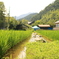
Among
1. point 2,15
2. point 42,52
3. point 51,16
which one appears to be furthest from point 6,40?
point 51,16

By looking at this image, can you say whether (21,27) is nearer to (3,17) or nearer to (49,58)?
(3,17)

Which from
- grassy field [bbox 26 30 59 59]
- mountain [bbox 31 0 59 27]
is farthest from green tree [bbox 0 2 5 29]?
grassy field [bbox 26 30 59 59]

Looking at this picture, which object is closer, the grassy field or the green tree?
the grassy field

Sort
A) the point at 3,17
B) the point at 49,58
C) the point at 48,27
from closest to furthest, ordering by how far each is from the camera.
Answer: the point at 49,58, the point at 3,17, the point at 48,27

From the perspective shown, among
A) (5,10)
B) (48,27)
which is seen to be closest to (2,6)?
(5,10)

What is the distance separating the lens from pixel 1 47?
5.14m

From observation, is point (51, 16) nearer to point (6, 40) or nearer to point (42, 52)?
point (6, 40)

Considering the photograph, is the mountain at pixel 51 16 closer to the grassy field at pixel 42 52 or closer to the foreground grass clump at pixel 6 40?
the foreground grass clump at pixel 6 40

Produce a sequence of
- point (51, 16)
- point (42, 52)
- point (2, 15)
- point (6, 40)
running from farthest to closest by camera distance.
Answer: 1. point (51, 16)
2. point (2, 15)
3. point (6, 40)
4. point (42, 52)

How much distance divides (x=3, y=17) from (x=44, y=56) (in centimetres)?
3285

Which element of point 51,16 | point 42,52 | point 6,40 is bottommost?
point 42,52

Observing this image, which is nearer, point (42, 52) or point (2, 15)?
point (42, 52)

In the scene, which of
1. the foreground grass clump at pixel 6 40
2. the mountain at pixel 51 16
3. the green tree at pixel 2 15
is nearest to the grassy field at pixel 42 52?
the foreground grass clump at pixel 6 40

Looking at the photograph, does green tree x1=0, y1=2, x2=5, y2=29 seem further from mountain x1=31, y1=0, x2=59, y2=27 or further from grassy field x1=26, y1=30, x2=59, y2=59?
grassy field x1=26, y1=30, x2=59, y2=59
